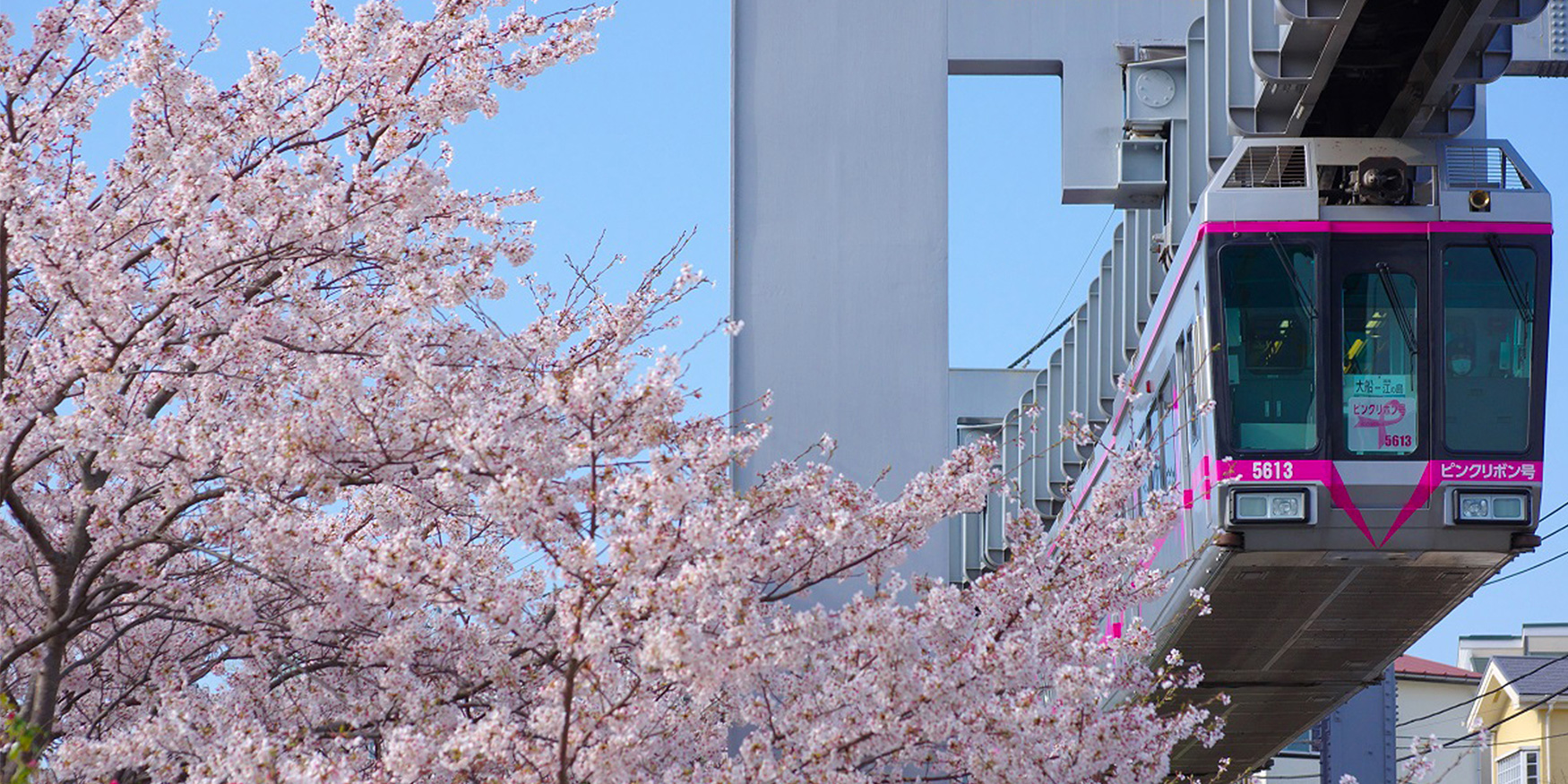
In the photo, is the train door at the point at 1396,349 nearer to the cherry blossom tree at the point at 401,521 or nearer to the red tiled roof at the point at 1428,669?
the cherry blossom tree at the point at 401,521

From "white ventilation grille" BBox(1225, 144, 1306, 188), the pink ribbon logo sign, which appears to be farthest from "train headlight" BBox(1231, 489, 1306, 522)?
"white ventilation grille" BBox(1225, 144, 1306, 188)

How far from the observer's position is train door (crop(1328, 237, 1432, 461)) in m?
13.5

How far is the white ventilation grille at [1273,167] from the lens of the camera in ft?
44.7

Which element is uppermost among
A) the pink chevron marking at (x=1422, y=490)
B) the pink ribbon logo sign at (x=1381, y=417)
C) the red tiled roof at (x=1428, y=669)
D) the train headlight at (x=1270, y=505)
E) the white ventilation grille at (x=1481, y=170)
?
the red tiled roof at (x=1428, y=669)

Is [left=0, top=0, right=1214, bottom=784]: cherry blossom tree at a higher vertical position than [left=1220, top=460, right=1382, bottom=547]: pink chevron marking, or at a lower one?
lower

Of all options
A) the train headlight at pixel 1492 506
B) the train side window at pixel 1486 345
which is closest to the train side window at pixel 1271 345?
the train side window at pixel 1486 345

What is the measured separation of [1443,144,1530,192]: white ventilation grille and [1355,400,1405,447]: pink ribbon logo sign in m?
1.53

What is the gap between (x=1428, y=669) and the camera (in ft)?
168

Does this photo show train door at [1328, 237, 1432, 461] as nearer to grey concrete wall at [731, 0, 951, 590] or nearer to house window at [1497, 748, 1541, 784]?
grey concrete wall at [731, 0, 951, 590]

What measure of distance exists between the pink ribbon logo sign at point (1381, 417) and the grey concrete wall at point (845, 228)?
19.1 feet

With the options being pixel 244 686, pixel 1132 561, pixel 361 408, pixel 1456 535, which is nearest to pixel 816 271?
pixel 1132 561

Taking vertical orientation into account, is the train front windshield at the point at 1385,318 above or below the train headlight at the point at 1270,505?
above

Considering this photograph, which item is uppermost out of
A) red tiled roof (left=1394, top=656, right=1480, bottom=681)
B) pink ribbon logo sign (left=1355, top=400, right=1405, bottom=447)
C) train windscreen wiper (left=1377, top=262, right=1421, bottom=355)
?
red tiled roof (left=1394, top=656, right=1480, bottom=681)

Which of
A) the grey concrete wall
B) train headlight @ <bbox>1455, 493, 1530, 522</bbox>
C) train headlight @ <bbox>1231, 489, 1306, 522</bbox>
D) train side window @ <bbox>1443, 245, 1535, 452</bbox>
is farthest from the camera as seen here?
train side window @ <bbox>1443, 245, 1535, 452</bbox>
